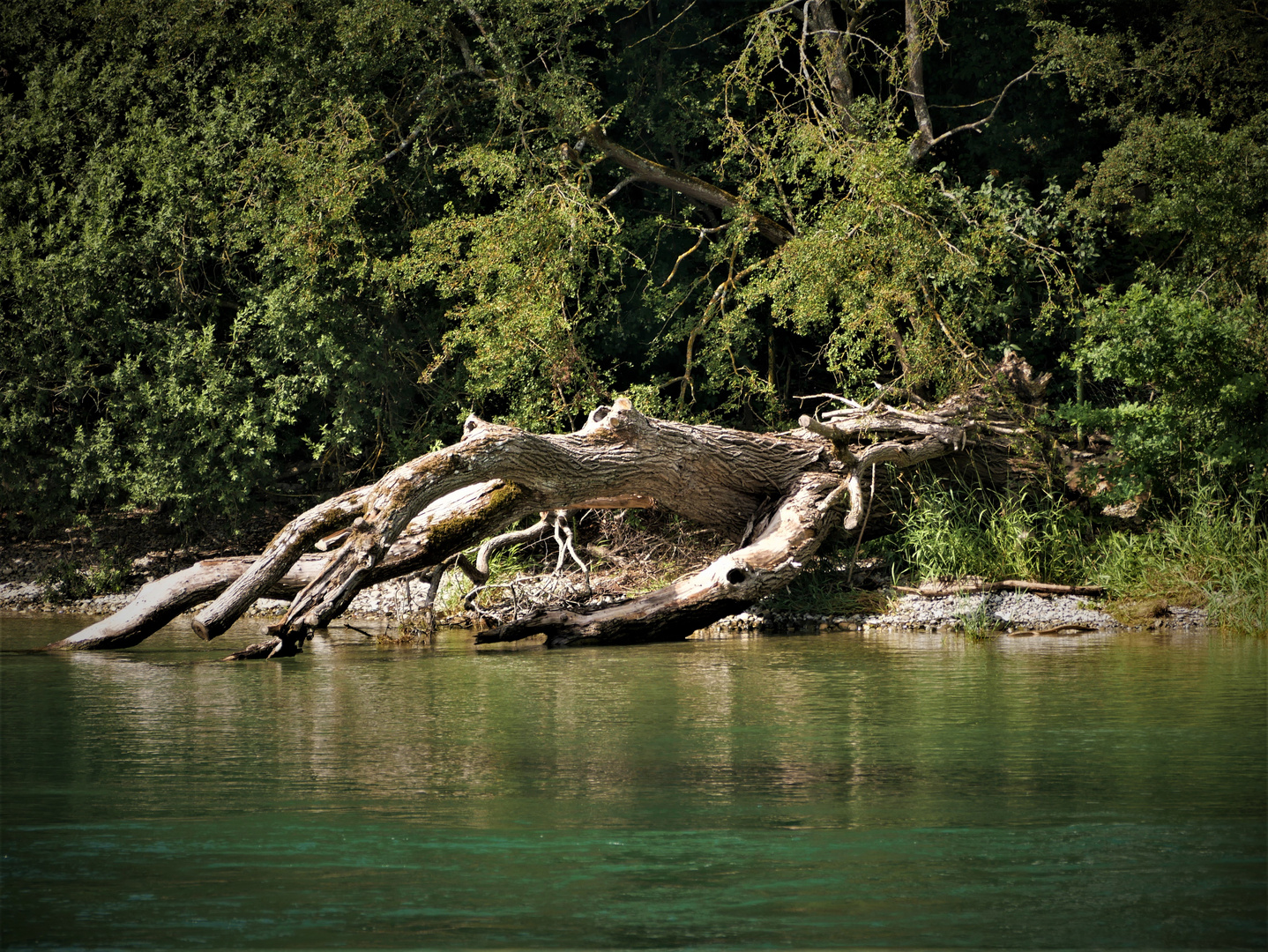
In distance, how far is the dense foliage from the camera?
48.7 ft

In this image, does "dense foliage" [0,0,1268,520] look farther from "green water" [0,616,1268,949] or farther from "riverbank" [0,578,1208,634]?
"green water" [0,616,1268,949]

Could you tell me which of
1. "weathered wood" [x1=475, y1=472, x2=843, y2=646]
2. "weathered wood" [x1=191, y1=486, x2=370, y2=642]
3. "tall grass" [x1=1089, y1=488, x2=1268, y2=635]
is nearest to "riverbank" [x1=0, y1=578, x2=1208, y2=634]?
"tall grass" [x1=1089, y1=488, x2=1268, y2=635]

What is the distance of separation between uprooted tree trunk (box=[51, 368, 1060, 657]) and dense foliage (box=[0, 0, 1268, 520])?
1.07 meters

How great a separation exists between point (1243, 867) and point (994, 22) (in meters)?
14.6

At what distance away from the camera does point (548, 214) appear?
15.5m

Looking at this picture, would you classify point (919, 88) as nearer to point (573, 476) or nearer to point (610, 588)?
point (610, 588)

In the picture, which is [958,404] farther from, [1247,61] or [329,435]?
[329,435]

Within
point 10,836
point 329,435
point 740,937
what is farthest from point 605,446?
point 740,937

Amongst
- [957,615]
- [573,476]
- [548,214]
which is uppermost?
[548,214]

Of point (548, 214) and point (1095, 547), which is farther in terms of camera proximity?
point (548, 214)

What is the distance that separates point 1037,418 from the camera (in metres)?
14.9

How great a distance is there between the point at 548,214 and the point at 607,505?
367 centimetres

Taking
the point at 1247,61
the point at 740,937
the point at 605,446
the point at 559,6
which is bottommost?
the point at 740,937

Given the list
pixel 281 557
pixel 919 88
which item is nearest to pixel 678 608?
pixel 281 557
